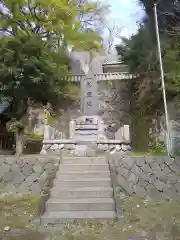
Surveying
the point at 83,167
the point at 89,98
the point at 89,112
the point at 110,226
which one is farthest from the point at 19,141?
the point at 110,226

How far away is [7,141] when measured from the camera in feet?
43.4

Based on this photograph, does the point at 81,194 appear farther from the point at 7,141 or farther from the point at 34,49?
the point at 7,141

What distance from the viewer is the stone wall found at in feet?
22.4

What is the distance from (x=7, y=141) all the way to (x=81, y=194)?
884 cm

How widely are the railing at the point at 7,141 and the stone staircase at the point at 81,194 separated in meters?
7.02

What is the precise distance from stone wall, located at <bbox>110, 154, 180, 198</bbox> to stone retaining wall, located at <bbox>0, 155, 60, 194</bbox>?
192cm

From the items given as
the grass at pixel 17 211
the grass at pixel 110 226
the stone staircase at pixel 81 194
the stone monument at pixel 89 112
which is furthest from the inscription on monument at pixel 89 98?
the grass at pixel 110 226

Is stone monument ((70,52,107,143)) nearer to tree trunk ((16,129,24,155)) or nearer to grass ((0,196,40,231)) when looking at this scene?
tree trunk ((16,129,24,155))

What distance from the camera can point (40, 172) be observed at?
7.21 metres

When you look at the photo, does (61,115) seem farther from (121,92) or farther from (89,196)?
(89,196)

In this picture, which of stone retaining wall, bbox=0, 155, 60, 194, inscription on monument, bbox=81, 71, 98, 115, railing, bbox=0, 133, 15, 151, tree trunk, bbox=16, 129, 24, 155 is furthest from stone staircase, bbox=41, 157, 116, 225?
railing, bbox=0, 133, 15, 151

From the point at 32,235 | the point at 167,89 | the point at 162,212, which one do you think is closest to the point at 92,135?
the point at 167,89

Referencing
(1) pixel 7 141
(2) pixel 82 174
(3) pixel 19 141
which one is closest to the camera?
(2) pixel 82 174

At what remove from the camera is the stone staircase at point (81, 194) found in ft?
15.7
